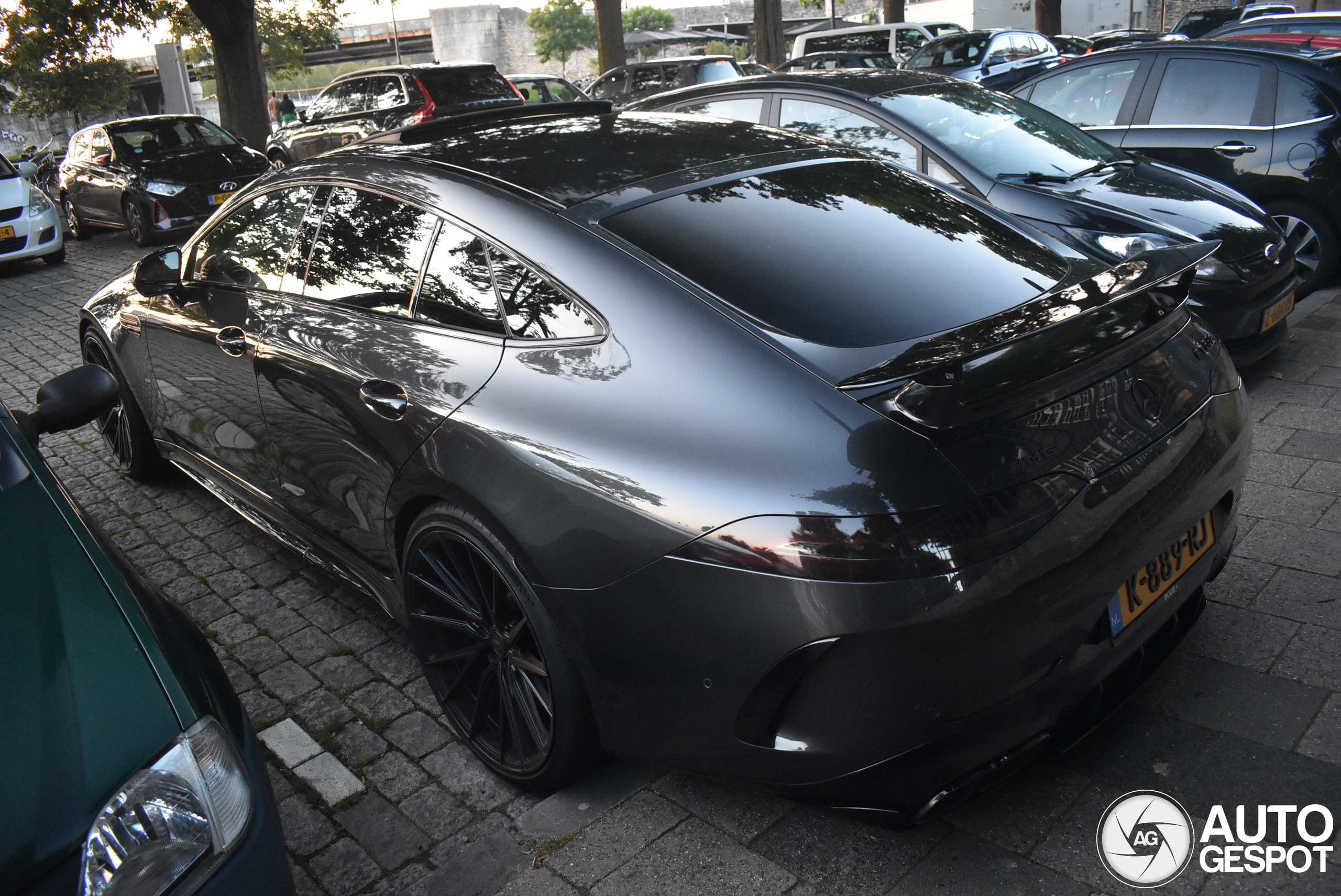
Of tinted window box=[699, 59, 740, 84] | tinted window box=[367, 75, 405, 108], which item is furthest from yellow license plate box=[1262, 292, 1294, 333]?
tinted window box=[699, 59, 740, 84]

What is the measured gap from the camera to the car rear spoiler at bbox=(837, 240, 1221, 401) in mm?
2055

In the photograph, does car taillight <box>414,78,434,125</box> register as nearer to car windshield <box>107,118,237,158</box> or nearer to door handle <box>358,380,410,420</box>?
car windshield <box>107,118,237,158</box>

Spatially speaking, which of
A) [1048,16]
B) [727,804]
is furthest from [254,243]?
[1048,16]

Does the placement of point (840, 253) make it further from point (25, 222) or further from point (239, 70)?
point (239, 70)

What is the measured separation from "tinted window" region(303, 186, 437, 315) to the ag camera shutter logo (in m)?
2.21

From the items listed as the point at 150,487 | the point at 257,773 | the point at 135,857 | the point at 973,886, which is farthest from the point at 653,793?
the point at 150,487

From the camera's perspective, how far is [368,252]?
308cm

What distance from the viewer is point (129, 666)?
188 cm

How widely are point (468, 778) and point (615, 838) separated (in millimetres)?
538

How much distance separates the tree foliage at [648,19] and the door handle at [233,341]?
82.0 metres

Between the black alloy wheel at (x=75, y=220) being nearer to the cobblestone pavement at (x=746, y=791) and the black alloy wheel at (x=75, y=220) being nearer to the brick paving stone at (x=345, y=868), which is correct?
the cobblestone pavement at (x=746, y=791)

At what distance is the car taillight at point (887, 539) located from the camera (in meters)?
1.90

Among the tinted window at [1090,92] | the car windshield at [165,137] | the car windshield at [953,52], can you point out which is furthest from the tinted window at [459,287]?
the car windshield at [953,52]

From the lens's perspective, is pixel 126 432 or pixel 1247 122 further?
pixel 1247 122
